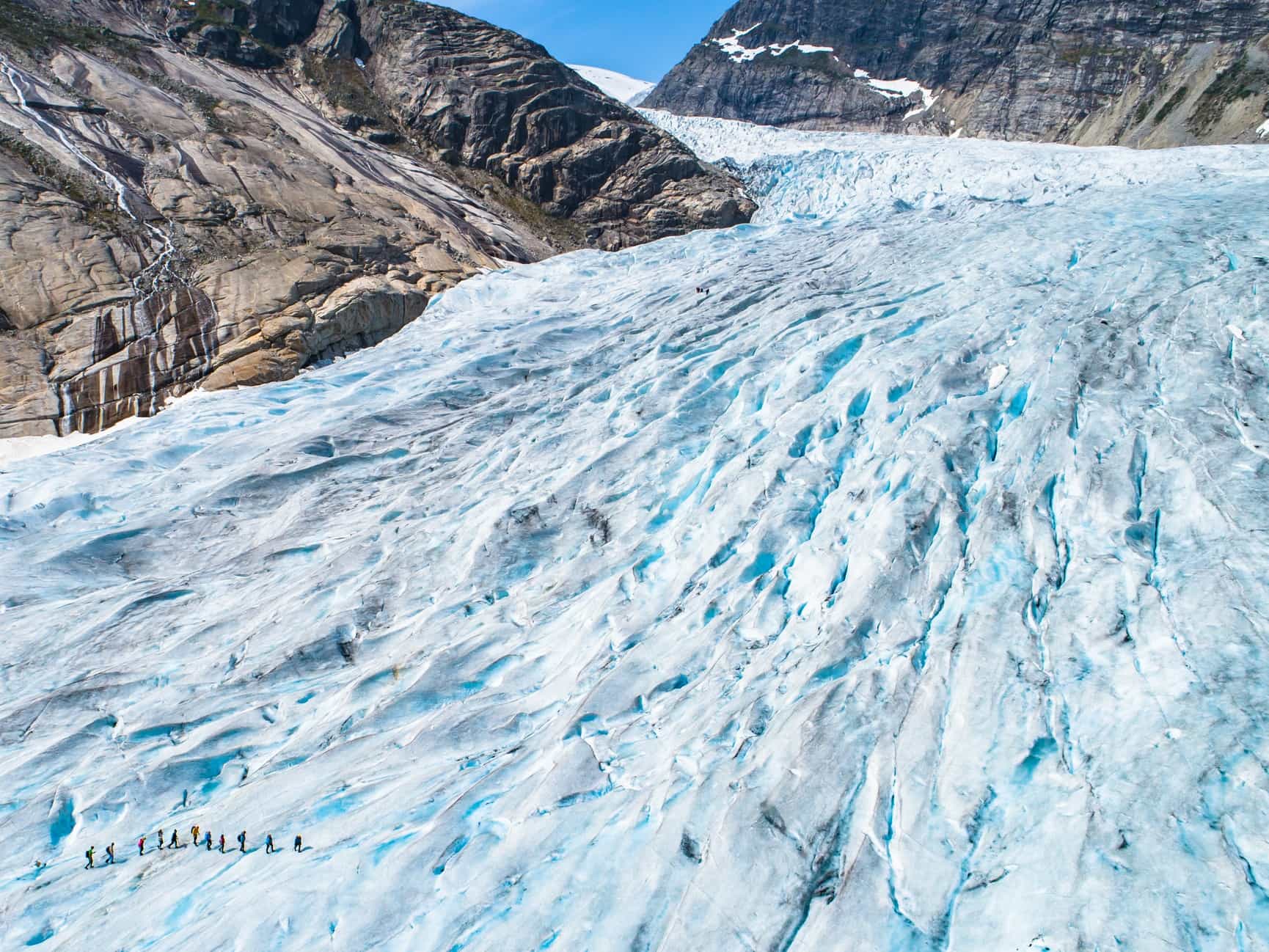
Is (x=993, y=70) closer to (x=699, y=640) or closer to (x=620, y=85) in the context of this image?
(x=620, y=85)

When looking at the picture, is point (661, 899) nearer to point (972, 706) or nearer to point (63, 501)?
point (972, 706)

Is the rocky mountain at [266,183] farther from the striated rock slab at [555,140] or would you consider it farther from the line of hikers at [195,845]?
the line of hikers at [195,845]

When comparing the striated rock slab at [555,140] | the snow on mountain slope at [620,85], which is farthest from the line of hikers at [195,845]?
the snow on mountain slope at [620,85]

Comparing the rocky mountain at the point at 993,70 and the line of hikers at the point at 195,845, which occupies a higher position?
the rocky mountain at the point at 993,70

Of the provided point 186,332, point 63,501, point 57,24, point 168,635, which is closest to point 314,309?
point 186,332

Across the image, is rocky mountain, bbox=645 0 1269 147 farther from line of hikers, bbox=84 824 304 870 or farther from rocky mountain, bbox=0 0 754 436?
line of hikers, bbox=84 824 304 870

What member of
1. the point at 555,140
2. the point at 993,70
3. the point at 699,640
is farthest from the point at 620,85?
the point at 699,640

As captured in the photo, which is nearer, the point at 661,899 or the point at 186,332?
the point at 661,899
